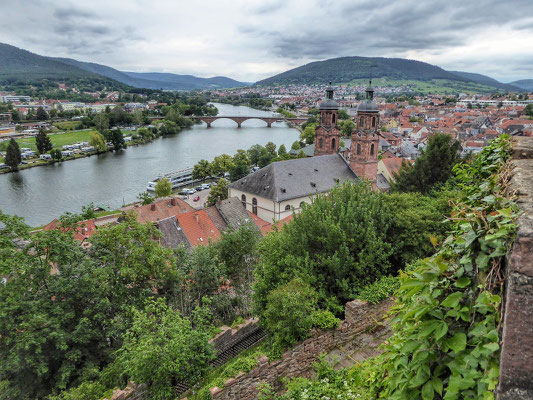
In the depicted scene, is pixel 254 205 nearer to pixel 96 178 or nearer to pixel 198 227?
pixel 198 227

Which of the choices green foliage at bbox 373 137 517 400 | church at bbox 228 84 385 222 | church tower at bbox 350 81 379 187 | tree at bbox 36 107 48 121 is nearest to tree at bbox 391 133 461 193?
church at bbox 228 84 385 222

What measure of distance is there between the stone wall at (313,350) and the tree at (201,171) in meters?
42.6

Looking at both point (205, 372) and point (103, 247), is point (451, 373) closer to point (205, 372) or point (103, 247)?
point (205, 372)

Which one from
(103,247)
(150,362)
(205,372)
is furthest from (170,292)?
(150,362)

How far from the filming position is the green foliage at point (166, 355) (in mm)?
8016

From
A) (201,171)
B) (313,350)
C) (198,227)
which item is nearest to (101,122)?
(201,171)

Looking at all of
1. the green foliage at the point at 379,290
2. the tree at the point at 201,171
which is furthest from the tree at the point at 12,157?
the green foliage at the point at 379,290

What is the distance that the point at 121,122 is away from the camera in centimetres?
10550

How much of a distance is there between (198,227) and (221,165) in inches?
1075

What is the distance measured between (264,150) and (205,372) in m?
49.7

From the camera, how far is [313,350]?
25.9 ft

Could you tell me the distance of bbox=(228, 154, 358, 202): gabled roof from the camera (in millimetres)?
29781

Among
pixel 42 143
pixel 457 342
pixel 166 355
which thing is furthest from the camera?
pixel 42 143

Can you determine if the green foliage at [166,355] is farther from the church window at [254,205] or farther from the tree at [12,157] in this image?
the tree at [12,157]
